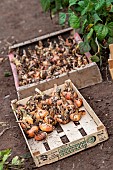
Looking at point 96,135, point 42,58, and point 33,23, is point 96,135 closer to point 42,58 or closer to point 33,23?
point 42,58

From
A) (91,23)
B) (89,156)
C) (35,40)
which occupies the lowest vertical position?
(89,156)

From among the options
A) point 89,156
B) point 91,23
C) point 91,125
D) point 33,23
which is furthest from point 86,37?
point 33,23

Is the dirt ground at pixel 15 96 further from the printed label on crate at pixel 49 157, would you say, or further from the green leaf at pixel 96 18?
the green leaf at pixel 96 18

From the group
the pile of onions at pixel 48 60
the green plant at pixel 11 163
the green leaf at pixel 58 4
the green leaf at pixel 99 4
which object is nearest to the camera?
the green plant at pixel 11 163

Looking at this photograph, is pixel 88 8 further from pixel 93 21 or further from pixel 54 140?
pixel 54 140

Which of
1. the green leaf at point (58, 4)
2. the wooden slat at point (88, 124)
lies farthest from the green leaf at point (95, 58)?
the green leaf at point (58, 4)

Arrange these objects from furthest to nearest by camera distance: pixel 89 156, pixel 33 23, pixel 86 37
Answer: pixel 33 23
pixel 86 37
pixel 89 156

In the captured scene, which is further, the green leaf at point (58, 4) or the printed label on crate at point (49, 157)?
the green leaf at point (58, 4)
